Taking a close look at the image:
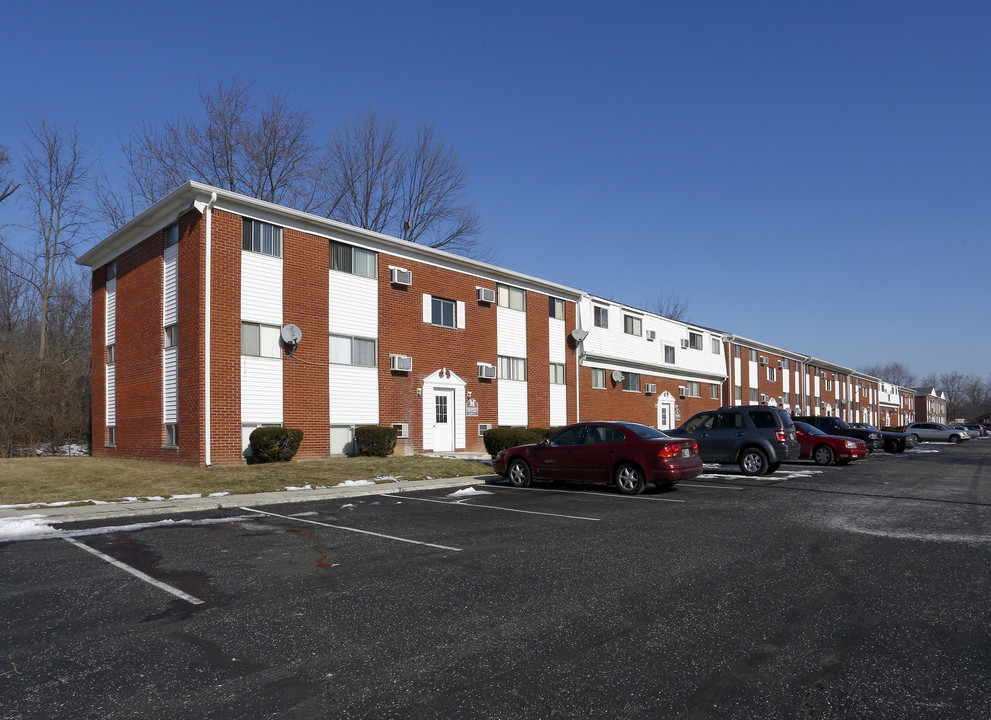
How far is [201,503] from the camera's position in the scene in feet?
40.3

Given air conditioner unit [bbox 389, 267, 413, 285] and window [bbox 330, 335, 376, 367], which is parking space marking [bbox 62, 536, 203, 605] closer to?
window [bbox 330, 335, 376, 367]

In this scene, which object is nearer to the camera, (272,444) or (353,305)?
(272,444)

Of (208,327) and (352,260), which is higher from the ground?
(352,260)

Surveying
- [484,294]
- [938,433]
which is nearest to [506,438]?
[484,294]

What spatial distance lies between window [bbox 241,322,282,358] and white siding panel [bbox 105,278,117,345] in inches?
299

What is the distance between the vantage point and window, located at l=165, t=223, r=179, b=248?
21312 millimetres

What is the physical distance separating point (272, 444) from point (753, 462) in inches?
515

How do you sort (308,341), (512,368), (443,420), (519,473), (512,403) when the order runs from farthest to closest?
(512,368) → (512,403) → (443,420) → (308,341) → (519,473)

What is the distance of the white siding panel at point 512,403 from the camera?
29172mm

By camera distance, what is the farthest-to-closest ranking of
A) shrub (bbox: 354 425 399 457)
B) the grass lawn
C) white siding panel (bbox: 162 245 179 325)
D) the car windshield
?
shrub (bbox: 354 425 399 457), white siding panel (bbox: 162 245 179 325), the car windshield, the grass lawn

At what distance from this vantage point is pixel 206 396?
64.0 ft

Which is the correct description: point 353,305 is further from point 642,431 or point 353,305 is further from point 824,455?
point 824,455

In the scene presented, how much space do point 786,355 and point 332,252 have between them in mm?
46422

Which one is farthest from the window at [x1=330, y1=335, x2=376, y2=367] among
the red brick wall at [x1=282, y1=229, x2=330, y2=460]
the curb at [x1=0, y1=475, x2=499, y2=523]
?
the curb at [x1=0, y1=475, x2=499, y2=523]
